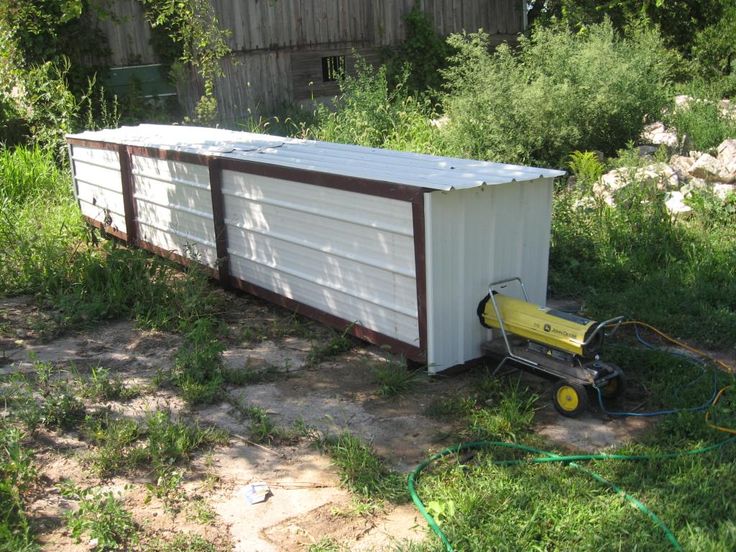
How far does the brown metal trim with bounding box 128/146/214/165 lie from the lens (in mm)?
6869

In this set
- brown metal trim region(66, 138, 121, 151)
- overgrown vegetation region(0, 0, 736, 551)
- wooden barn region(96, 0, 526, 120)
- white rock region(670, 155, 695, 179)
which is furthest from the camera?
wooden barn region(96, 0, 526, 120)

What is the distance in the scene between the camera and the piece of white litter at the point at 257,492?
4020mm

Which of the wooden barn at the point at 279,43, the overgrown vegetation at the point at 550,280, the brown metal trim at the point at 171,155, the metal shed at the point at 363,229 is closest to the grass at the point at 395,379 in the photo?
the overgrown vegetation at the point at 550,280

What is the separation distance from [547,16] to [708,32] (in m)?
4.77

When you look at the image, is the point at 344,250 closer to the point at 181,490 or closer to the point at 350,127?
the point at 181,490

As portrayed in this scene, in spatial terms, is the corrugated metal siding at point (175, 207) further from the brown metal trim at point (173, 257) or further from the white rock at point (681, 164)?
the white rock at point (681, 164)

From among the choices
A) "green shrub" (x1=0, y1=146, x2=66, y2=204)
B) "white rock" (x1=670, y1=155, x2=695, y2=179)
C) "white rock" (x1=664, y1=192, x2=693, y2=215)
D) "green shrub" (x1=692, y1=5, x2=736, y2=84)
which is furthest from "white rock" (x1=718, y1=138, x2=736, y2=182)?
"green shrub" (x1=0, y1=146, x2=66, y2=204)

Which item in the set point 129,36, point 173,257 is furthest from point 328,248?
point 129,36

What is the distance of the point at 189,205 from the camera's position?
7.27 meters

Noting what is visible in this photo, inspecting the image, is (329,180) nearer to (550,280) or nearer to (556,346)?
(556,346)

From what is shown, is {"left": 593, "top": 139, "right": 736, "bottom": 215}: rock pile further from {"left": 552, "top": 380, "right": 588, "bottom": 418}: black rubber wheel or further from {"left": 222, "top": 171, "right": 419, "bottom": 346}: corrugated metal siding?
{"left": 552, "top": 380, "right": 588, "bottom": 418}: black rubber wheel

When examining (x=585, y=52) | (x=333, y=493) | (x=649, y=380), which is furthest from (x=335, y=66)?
(x=333, y=493)

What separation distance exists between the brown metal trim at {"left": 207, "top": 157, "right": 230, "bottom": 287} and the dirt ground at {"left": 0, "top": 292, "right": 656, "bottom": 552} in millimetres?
581

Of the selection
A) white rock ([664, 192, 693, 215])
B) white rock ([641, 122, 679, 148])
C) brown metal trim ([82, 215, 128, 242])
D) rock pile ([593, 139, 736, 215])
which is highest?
white rock ([641, 122, 679, 148])
